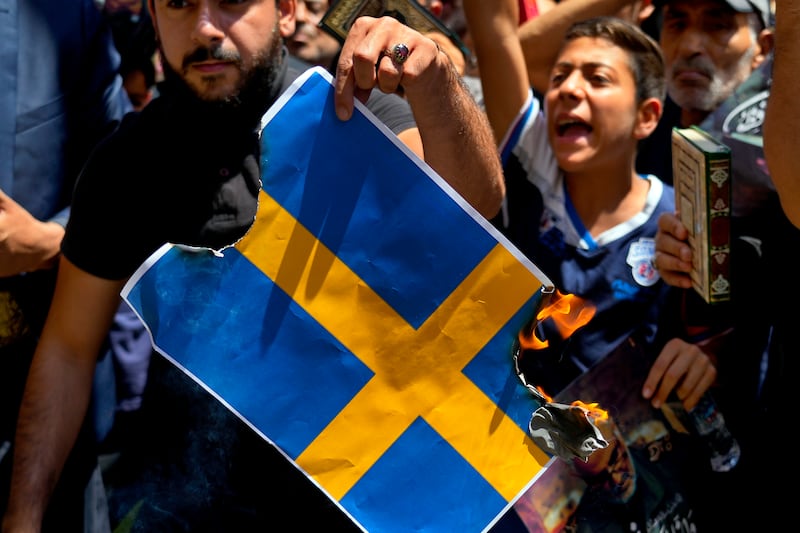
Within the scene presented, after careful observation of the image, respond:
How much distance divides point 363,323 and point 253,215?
0.39m

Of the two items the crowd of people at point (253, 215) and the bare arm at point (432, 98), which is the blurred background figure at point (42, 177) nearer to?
the crowd of people at point (253, 215)

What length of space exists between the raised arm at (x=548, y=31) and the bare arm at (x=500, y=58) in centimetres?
39

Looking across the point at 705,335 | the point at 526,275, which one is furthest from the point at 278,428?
the point at 705,335

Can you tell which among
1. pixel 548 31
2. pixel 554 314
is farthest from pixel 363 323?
pixel 548 31

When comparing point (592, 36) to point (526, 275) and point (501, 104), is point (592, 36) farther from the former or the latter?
point (526, 275)

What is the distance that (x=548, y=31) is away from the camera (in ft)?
9.20

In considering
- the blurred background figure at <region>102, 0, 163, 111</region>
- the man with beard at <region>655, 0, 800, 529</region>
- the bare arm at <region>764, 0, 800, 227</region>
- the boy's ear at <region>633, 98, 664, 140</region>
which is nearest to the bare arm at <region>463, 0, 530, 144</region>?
the boy's ear at <region>633, 98, 664, 140</region>

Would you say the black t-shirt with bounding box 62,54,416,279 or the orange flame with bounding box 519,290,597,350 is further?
the black t-shirt with bounding box 62,54,416,279

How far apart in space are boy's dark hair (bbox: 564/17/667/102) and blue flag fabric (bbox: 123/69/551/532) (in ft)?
3.67

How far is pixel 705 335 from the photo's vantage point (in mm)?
2221

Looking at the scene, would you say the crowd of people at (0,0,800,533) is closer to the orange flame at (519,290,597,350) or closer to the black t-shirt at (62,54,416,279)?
the black t-shirt at (62,54,416,279)

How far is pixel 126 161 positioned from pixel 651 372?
45.8 inches

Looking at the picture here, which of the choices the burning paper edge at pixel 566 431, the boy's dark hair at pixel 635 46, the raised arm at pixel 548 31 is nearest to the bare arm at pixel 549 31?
the raised arm at pixel 548 31

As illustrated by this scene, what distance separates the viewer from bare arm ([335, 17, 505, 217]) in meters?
1.48
